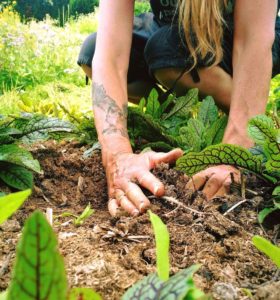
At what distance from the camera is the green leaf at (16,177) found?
1782 millimetres

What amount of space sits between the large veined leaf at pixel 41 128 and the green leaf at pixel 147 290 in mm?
1374

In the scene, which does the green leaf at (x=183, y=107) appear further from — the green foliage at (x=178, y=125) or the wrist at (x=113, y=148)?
the wrist at (x=113, y=148)

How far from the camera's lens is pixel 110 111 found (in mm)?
2289

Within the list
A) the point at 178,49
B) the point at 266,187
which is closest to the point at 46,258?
the point at 266,187

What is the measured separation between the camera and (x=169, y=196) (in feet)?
5.27

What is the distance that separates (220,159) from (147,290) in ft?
3.20

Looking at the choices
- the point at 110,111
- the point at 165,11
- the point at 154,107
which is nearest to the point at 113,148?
the point at 110,111

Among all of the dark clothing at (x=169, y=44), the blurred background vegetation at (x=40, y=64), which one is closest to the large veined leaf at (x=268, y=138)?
the dark clothing at (x=169, y=44)

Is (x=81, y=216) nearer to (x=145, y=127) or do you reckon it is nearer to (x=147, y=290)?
(x=147, y=290)

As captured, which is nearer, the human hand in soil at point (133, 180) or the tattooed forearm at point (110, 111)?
the human hand in soil at point (133, 180)

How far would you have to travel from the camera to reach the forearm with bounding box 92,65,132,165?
82.5 inches

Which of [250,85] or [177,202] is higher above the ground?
[250,85]

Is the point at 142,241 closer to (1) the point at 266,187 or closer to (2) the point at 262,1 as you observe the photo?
(1) the point at 266,187

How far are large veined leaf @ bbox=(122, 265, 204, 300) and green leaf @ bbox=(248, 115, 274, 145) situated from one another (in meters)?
0.92
